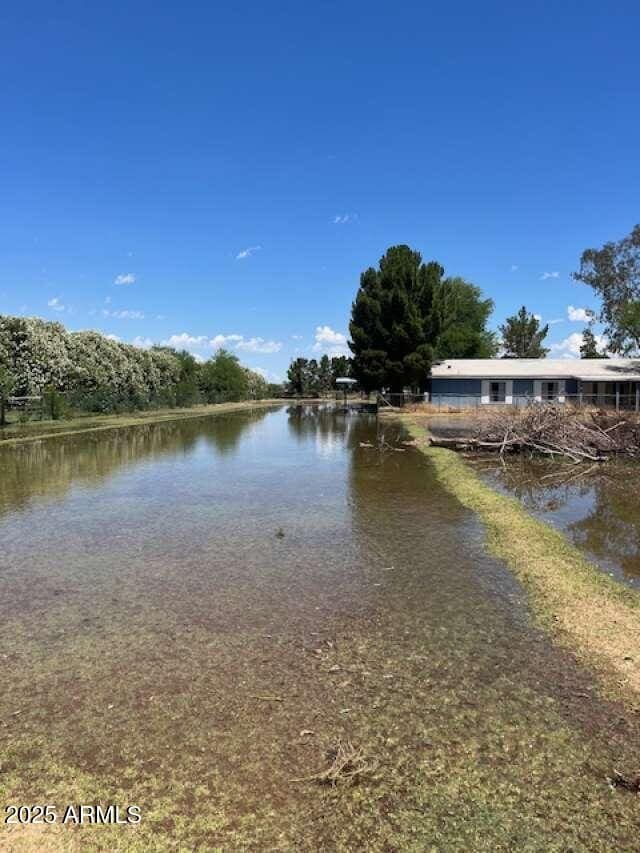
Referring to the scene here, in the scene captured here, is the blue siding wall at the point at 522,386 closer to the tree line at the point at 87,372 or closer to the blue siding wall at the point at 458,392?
the blue siding wall at the point at 458,392

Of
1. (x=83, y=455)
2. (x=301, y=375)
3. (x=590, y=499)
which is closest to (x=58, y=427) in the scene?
(x=83, y=455)

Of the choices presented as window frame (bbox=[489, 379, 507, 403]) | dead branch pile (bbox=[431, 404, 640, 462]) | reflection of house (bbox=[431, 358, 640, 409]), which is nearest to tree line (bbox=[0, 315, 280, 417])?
dead branch pile (bbox=[431, 404, 640, 462])

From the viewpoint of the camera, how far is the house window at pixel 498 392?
4500 centimetres

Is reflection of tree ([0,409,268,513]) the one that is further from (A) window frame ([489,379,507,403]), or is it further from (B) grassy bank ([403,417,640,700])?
(A) window frame ([489,379,507,403])

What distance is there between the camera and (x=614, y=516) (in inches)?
436

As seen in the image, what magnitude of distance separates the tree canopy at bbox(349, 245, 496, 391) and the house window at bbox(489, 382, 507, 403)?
17.0ft

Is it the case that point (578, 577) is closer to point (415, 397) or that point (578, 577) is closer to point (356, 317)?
point (415, 397)

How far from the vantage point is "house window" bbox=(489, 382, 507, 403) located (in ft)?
148

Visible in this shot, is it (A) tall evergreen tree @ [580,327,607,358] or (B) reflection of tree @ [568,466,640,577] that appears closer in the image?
(B) reflection of tree @ [568,466,640,577]

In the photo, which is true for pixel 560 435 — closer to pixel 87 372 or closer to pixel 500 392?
pixel 500 392

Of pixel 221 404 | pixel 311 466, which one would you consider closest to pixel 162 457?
pixel 311 466

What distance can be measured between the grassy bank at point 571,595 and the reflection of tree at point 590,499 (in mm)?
594

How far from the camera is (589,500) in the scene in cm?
1266

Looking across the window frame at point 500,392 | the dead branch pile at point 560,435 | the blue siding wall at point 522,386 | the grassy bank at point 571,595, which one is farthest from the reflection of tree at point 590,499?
the blue siding wall at point 522,386
